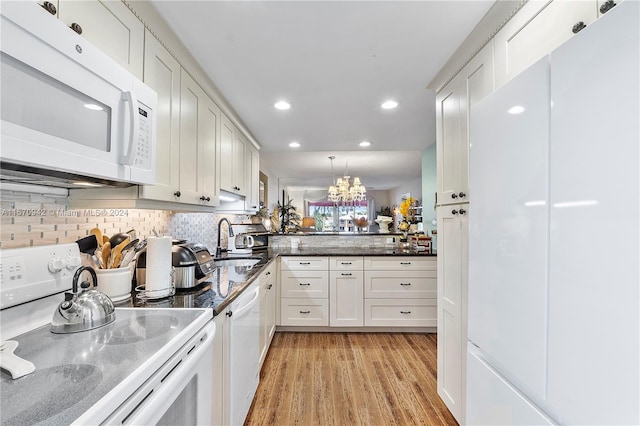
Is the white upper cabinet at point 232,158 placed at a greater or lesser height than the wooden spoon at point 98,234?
greater

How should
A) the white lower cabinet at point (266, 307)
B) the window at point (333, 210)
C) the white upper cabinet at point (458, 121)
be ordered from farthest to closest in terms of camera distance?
the window at point (333, 210) < the white lower cabinet at point (266, 307) < the white upper cabinet at point (458, 121)

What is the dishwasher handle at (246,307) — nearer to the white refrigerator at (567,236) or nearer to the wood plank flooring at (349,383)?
the wood plank flooring at (349,383)

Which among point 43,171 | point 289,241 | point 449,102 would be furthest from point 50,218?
point 289,241

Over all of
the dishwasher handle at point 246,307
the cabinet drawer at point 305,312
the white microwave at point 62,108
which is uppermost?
the white microwave at point 62,108

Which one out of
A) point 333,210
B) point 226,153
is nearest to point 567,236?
point 226,153

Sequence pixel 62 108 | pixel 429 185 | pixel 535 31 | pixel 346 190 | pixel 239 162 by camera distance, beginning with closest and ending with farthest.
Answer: pixel 62 108
pixel 535 31
pixel 239 162
pixel 429 185
pixel 346 190

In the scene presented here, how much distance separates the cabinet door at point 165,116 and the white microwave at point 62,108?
25cm

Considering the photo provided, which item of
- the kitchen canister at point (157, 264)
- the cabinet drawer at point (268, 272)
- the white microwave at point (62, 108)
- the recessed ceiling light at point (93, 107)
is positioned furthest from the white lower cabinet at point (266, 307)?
the recessed ceiling light at point (93, 107)

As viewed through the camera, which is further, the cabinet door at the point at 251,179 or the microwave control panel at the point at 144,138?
the cabinet door at the point at 251,179

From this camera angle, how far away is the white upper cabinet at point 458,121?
56.9 inches

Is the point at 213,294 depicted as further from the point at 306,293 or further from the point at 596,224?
the point at 306,293

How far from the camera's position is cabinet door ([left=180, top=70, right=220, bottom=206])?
163 centimetres

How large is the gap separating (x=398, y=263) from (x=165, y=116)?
264cm

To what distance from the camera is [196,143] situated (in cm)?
181
